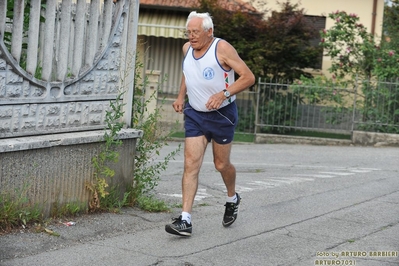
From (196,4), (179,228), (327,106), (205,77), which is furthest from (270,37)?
(179,228)

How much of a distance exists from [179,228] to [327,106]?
1289 centimetres

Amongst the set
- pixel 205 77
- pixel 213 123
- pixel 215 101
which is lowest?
pixel 213 123

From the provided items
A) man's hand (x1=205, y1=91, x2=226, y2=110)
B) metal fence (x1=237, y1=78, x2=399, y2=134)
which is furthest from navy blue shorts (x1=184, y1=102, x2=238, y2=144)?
metal fence (x1=237, y1=78, x2=399, y2=134)

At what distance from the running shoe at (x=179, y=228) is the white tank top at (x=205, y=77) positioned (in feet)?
3.14

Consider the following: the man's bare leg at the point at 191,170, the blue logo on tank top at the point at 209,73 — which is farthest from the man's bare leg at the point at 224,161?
the blue logo on tank top at the point at 209,73

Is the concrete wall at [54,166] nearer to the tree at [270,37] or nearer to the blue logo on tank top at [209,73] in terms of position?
the blue logo on tank top at [209,73]

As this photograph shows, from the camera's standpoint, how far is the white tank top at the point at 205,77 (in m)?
6.63

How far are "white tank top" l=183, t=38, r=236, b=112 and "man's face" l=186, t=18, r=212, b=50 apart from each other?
0.08m

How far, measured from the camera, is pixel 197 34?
6594 mm

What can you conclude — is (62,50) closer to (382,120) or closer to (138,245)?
(138,245)

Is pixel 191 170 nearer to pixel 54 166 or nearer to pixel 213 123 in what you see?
pixel 213 123

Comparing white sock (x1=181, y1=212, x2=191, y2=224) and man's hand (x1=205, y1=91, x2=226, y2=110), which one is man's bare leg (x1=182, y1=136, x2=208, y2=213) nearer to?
white sock (x1=181, y1=212, x2=191, y2=224)

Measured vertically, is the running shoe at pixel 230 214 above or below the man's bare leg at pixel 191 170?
below

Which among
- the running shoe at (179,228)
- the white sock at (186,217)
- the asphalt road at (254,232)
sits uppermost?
the white sock at (186,217)
